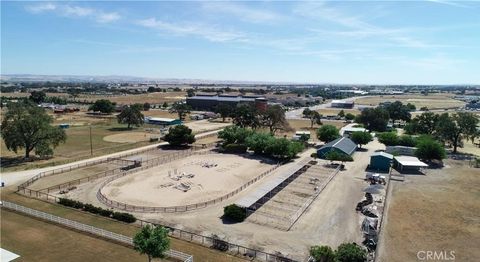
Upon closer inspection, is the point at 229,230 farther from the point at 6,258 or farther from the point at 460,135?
the point at 460,135

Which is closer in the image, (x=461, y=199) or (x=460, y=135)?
(x=461, y=199)

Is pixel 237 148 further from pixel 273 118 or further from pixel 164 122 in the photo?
pixel 164 122

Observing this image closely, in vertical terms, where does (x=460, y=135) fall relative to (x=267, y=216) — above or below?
above

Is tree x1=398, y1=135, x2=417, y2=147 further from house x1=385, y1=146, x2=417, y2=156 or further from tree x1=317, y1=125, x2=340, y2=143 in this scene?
tree x1=317, y1=125, x2=340, y2=143

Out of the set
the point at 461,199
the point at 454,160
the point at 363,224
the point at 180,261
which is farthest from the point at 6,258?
the point at 454,160

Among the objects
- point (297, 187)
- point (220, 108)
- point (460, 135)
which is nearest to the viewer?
point (297, 187)

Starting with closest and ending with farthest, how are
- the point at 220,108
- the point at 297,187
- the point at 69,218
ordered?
the point at 69,218, the point at 297,187, the point at 220,108

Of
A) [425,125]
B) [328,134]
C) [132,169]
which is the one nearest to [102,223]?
[132,169]
